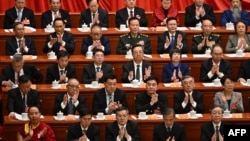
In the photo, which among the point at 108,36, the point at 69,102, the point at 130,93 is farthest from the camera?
the point at 108,36

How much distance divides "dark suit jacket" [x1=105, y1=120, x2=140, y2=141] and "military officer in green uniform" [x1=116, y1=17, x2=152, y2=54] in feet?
4.84

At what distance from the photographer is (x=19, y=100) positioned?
8.38 metres

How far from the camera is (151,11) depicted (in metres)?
10.5

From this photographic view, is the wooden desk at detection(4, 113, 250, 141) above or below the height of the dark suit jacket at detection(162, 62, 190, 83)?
below

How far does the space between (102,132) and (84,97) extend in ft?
1.63

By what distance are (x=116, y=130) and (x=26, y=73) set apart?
1.51m

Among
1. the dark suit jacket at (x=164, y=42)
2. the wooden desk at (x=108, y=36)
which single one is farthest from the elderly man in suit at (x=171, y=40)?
the wooden desk at (x=108, y=36)

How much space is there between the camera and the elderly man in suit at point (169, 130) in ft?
26.0

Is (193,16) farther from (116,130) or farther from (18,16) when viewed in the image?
(116,130)

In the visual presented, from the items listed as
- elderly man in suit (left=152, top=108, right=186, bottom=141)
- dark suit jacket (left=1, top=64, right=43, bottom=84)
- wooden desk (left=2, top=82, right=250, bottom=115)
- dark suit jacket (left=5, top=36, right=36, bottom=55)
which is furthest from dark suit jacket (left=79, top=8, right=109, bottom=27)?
elderly man in suit (left=152, top=108, right=186, bottom=141)

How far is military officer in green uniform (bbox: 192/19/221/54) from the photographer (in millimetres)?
9188

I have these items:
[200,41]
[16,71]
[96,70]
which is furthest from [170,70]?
[16,71]

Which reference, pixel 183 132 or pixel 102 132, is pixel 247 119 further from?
pixel 102 132

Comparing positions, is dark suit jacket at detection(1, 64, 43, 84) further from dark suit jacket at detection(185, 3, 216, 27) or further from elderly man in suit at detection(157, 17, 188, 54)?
dark suit jacket at detection(185, 3, 216, 27)
